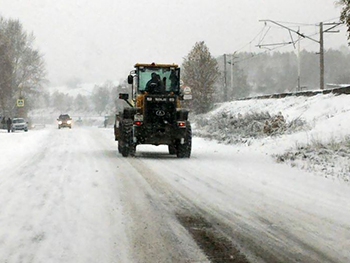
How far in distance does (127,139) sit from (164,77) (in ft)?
8.95

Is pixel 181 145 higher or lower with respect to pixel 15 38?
lower

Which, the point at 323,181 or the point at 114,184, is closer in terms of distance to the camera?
the point at 114,184

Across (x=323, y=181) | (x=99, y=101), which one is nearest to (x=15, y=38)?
(x=323, y=181)

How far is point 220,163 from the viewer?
13.3m

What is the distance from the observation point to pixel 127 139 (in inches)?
585

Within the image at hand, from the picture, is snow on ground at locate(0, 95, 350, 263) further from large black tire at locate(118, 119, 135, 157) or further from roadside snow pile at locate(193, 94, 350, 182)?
large black tire at locate(118, 119, 135, 157)

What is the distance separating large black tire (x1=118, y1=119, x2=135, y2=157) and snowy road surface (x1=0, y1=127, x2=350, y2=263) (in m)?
3.56

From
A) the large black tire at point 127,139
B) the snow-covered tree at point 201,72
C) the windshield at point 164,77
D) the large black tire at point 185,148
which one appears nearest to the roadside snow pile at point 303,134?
the large black tire at point 185,148

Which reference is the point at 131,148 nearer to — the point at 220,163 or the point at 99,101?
the point at 220,163

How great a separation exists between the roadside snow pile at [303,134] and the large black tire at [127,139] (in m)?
4.67

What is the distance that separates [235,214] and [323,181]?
4.02m

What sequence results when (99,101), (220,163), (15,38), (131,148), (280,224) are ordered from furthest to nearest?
(99,101)
(15,38)
(131,148)
(220,163)
(280,224)

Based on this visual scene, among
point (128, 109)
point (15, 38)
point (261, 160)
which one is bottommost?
point (261, 160)

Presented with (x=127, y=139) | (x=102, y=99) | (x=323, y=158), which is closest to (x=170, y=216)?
(x=323, y=158)
